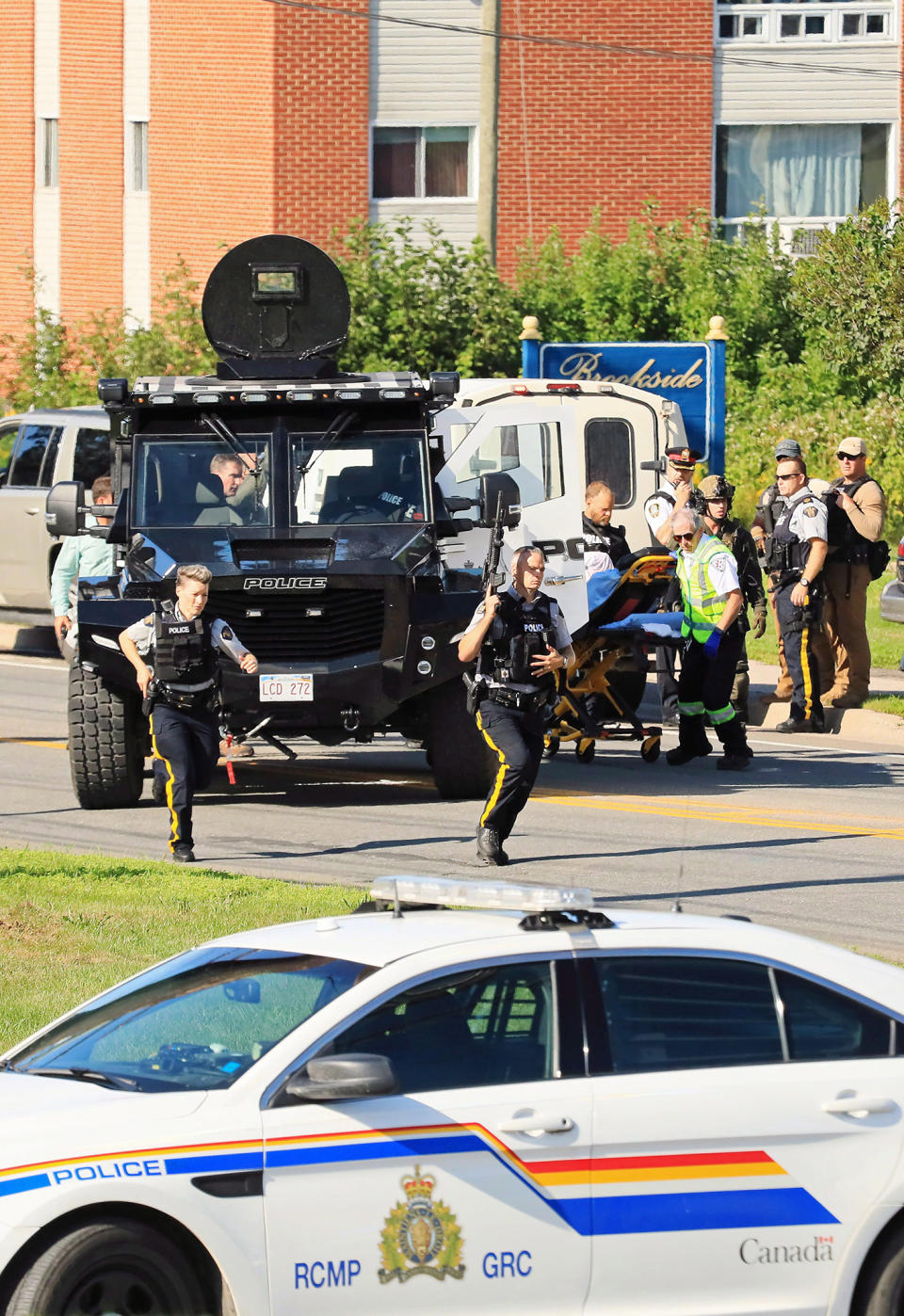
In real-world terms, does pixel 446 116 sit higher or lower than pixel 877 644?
higher

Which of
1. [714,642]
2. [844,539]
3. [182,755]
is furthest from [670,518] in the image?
[182,755]

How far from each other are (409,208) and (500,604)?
22.4 m

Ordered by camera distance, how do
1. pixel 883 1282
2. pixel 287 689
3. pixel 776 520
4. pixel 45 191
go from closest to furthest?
pixel 883 1282 < pixel 287 689 < pixel 776 520 < pixel 45 191

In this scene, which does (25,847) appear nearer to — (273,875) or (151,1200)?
(273,875)

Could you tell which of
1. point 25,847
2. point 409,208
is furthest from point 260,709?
point 409,208

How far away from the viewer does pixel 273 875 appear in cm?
1090

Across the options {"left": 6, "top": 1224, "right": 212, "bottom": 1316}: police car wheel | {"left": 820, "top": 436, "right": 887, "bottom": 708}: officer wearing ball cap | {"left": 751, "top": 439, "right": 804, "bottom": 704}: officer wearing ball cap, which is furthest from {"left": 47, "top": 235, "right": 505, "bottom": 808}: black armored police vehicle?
{"left": 6, "top": 1224, "right": 212, "bottom": 1316}: police car wheel

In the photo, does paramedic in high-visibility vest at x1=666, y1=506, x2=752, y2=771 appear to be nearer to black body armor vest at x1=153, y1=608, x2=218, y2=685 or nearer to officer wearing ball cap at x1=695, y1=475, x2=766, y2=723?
officer wearing ball cap at x1=695, y1=475, x2=766, y2=723

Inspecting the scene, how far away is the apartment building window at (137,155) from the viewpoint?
111 ft

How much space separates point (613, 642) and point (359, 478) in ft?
7.46

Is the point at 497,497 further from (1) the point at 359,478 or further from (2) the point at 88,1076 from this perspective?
(2) the point at 88,1076

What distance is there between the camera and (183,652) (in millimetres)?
11133

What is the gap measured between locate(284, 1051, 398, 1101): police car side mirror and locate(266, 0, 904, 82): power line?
27.6 m

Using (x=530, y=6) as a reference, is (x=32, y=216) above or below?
below
